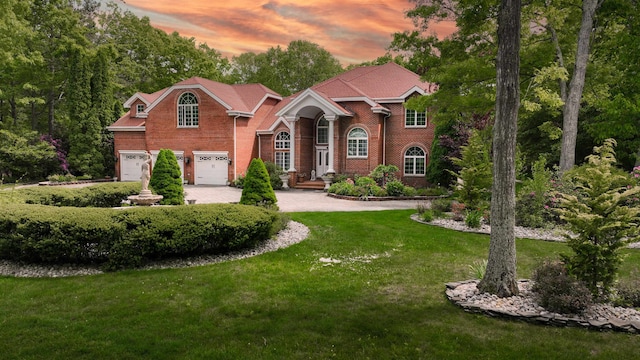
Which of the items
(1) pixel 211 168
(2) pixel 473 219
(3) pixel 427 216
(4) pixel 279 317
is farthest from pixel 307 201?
(4) pixel 279 317

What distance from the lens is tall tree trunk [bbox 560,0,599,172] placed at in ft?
46.0

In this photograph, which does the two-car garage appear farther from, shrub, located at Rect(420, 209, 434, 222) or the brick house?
shrub, located at Rect(420, 209, 434, 222)

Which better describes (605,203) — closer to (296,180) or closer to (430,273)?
(430,273)

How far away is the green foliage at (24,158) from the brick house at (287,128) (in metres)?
5.04

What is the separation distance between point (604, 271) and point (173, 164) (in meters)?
14.7

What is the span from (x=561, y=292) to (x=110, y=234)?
318 inches

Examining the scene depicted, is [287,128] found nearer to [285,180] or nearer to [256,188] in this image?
[285,180]

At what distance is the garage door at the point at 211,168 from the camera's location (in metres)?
28.8

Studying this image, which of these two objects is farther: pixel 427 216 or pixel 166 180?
pixel 166 180

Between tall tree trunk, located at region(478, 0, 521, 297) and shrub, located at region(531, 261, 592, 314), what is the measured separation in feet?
1.42

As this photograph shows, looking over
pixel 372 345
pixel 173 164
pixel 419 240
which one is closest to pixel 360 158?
pixel 173 164

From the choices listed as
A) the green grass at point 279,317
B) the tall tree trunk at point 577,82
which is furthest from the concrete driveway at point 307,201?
the green grass at point 279,317

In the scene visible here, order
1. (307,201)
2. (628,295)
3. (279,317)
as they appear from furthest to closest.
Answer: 1. (307,201)
2. (628,295)
3. (279,317)

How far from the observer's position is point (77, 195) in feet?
44.6
